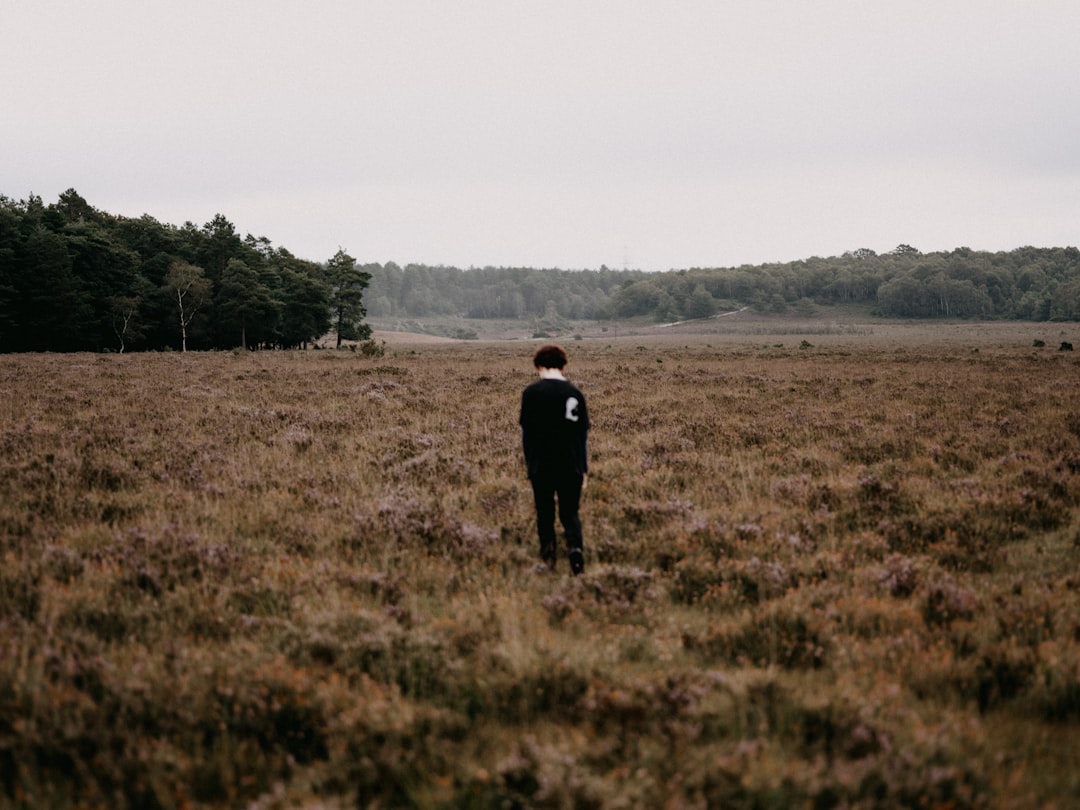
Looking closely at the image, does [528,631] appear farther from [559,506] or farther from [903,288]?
[903,288]

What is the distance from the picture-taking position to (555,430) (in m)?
6.36

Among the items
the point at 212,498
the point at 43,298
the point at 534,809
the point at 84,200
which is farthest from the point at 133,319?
the point at 534,809

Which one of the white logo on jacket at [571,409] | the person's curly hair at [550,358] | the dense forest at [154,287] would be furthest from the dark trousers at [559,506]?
the dense forest at [154,287]

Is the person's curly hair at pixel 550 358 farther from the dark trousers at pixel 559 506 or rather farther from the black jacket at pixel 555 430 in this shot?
the dark trousers at pixel 559 506

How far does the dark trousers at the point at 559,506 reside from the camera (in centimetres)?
639

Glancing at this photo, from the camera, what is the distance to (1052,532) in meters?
7.23

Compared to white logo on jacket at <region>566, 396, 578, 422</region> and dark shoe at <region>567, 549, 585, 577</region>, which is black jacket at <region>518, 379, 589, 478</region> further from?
dark shoe at <region>567, 549, 585, 577</region>

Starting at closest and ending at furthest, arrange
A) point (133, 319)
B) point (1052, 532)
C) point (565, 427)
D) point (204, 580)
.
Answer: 1. point (204, 580)
2. point (565, 427)
3. point (1052, 532)
4. point (133, 319)

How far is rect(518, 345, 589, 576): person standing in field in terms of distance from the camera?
637cm

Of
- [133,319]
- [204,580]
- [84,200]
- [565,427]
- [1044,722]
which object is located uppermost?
[84,200]

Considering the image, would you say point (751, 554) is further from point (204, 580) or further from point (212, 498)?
point (212, 498)

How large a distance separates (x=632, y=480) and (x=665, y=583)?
389 centimetres

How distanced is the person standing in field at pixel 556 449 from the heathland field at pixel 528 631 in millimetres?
569

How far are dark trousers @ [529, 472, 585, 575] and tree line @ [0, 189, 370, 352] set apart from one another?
57.8 metres
